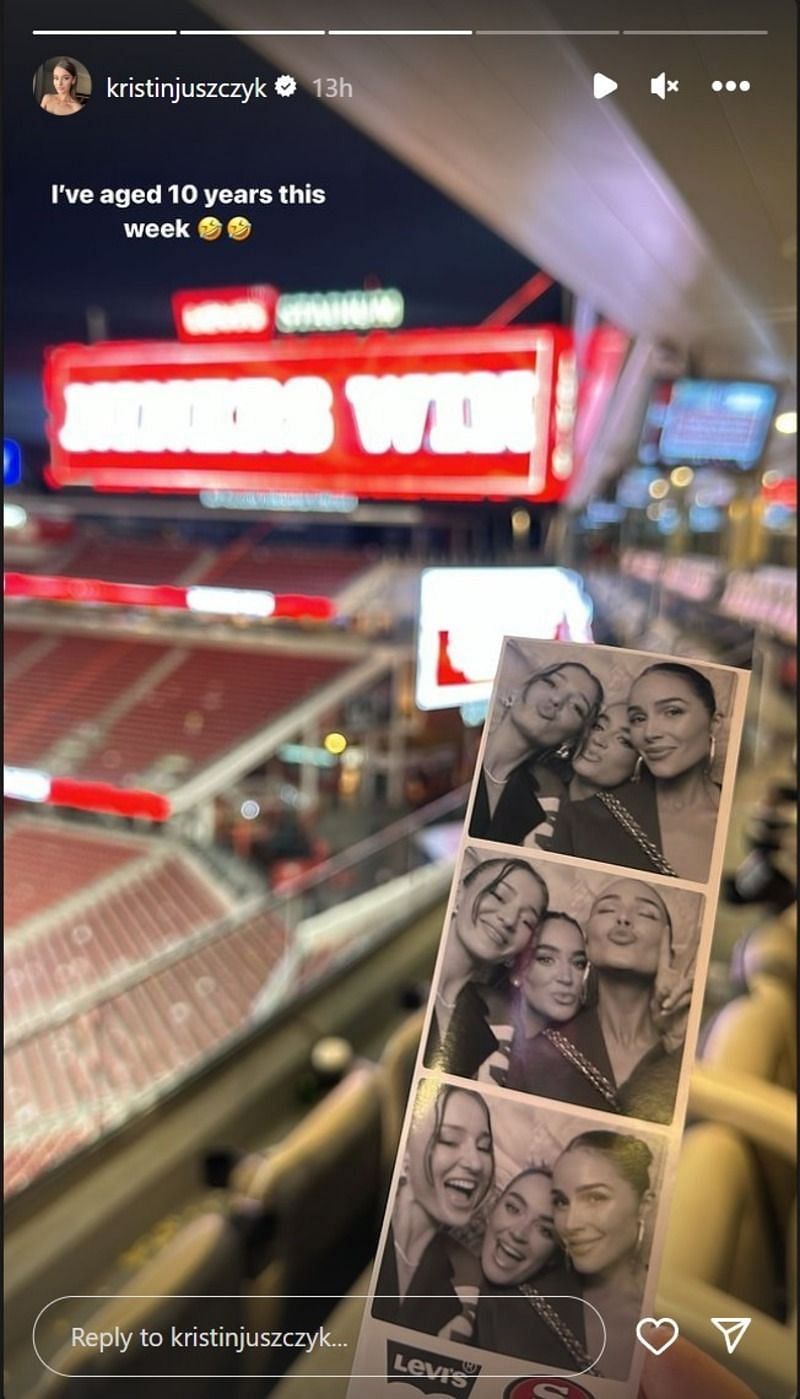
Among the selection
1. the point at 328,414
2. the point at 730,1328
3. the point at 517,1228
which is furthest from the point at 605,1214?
the point at 328,414

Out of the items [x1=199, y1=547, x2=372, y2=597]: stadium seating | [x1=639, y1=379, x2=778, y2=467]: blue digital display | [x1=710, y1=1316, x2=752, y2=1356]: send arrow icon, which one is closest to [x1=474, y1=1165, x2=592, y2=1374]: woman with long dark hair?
[x1=710, y1=1316, x2=752, y2=1356]: send arrow icon

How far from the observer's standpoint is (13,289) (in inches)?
21.8

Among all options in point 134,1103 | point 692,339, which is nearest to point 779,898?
point 692,339

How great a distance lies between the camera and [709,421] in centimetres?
245

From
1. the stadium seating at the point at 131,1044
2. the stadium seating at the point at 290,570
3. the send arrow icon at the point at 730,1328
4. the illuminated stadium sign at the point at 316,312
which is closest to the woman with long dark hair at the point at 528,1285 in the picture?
the send arrow icon at the point at 730,1328

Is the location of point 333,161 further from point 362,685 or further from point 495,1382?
point 362,685

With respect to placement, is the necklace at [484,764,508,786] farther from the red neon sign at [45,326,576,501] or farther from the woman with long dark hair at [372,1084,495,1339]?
the red neon sign at [45,326,576,501]

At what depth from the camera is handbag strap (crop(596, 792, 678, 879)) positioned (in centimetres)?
45

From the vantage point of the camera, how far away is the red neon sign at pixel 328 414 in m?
1.02

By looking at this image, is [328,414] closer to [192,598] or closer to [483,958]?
[483,958]

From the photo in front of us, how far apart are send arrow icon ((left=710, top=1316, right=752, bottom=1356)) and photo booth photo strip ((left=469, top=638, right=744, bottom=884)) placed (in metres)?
0.29

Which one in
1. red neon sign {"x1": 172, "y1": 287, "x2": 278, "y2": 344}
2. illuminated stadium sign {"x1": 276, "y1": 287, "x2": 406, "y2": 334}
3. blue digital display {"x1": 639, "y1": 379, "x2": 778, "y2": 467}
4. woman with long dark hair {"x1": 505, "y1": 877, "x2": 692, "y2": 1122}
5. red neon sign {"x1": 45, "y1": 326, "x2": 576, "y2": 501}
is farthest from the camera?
blue digital display {"x1": 639, "y1": 379, "x2": 778, "y2": 467}

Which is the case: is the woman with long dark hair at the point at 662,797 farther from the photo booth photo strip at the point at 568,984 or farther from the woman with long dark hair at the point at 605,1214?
the woman with long dark hair at the point at 605,1214

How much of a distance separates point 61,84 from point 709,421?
218 cm
